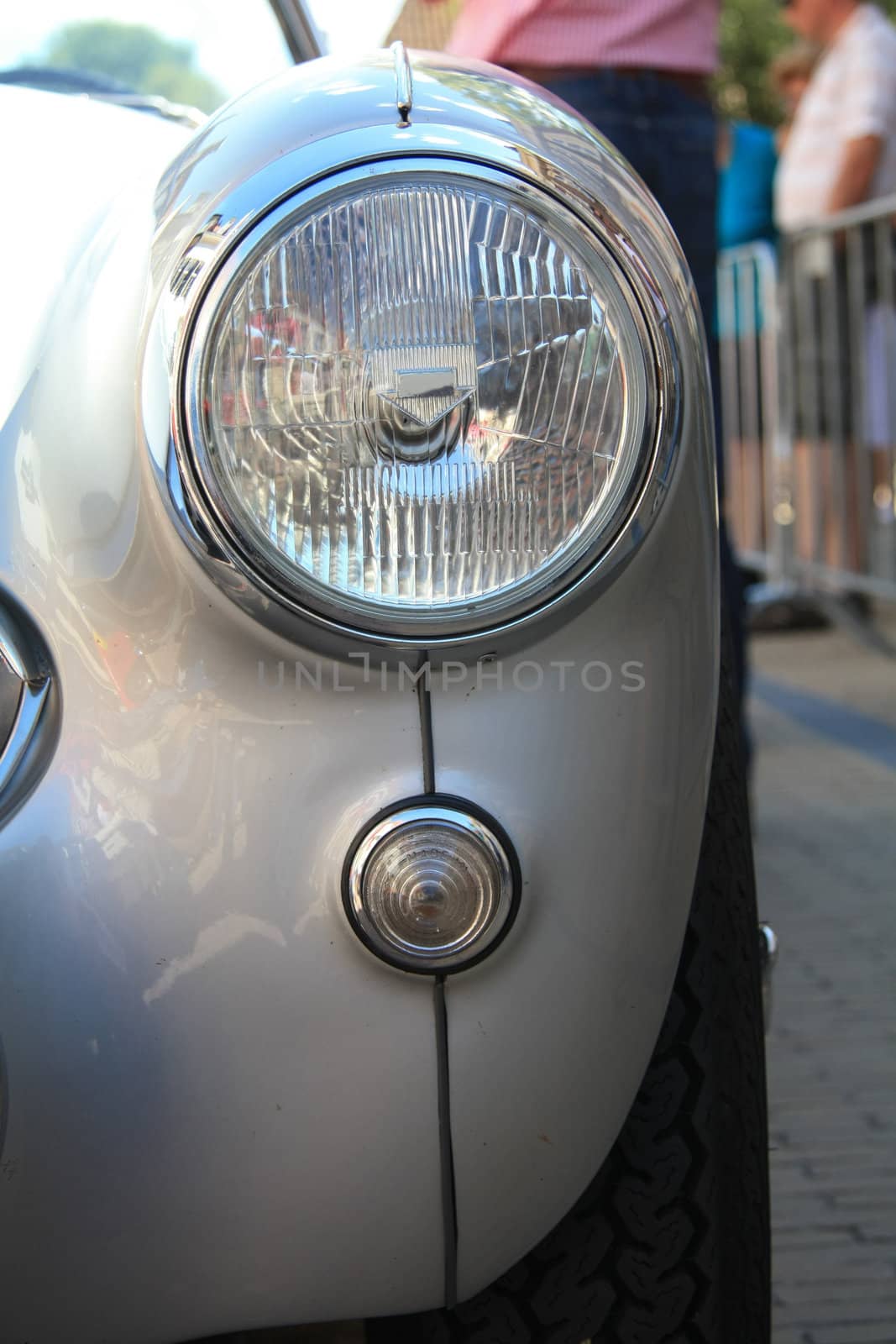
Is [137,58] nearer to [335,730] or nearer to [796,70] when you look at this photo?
[335,730]

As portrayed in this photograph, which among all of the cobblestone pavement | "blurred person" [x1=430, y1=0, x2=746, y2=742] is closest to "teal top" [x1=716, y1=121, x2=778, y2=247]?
the cobblestone pavement

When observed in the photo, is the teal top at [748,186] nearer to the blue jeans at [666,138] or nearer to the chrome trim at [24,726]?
the blue jeans at [666,138]

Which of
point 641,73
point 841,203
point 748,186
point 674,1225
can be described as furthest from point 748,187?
point 674,1225

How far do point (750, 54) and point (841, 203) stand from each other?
10115 mm

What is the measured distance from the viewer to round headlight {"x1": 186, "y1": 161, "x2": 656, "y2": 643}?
97 cm

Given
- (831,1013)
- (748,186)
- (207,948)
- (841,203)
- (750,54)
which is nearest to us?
(207,948)

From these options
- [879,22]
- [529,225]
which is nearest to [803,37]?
[879,22]

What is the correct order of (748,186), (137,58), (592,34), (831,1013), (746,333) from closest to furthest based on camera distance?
(137,58) < (831,1013) < (592,34) < (748,186) < (746,333)

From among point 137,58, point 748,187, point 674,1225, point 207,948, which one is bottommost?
point 674,1225

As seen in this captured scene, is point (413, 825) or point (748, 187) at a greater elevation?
point (748, 187)

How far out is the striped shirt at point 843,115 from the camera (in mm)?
4465

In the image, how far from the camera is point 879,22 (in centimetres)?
459

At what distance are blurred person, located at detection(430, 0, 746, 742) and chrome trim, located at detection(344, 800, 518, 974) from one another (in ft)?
5.30

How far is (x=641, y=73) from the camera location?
258cm
